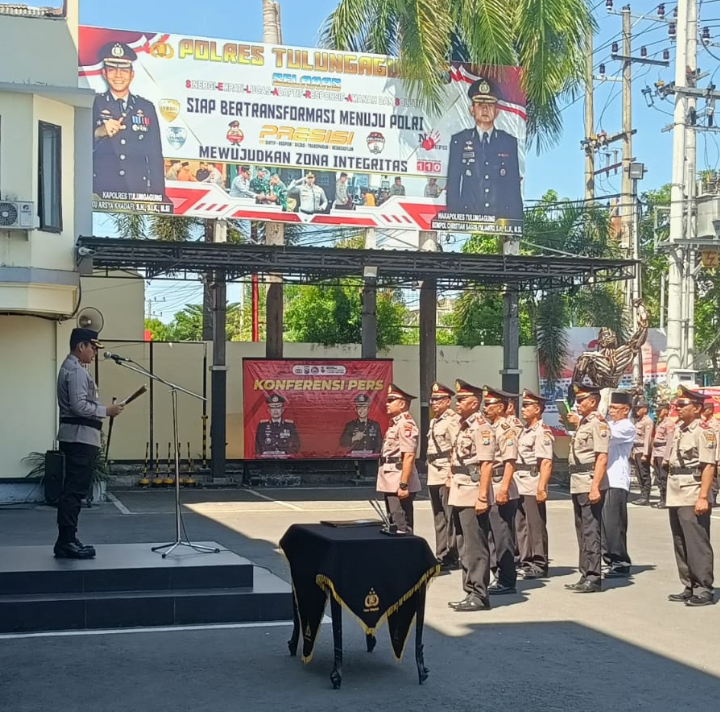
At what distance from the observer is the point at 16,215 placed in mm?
15492

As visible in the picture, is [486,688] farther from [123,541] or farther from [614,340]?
[614,340]

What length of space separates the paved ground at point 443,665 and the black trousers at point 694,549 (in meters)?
0.25

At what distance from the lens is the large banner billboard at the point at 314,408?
20234mm

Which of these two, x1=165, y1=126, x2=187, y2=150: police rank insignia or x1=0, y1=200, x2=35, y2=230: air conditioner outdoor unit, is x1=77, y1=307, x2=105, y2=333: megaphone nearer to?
x1=0, y1=200, x2=35, y2=230: air conditioner outdoor unit

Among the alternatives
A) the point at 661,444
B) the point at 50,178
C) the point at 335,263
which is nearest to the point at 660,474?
the point at 661,444

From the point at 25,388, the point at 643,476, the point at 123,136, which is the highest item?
the point at 123,136

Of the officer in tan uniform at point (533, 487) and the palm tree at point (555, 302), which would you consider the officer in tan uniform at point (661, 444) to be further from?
the officer in tan uniform at point (533, 487)

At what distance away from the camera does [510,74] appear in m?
20.4

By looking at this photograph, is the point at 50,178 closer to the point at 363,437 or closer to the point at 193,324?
the point at 363,437

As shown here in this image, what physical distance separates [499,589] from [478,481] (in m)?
1.31

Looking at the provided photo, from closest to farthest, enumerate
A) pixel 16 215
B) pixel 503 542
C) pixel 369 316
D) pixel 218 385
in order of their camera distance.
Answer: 1. pixel 503 542
2. pixel 16 215
3. pixel 218 385
4. pixel 369 316

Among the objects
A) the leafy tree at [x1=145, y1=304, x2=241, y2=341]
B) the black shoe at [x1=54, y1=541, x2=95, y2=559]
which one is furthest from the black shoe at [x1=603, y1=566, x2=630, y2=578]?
the leafy tree at [x1=145, y1=304, x2=241, y2=341]

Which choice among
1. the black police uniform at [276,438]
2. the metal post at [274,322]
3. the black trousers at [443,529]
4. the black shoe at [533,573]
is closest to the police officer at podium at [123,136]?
the metal post at [274,322]

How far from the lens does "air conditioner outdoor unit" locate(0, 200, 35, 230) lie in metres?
15.4
